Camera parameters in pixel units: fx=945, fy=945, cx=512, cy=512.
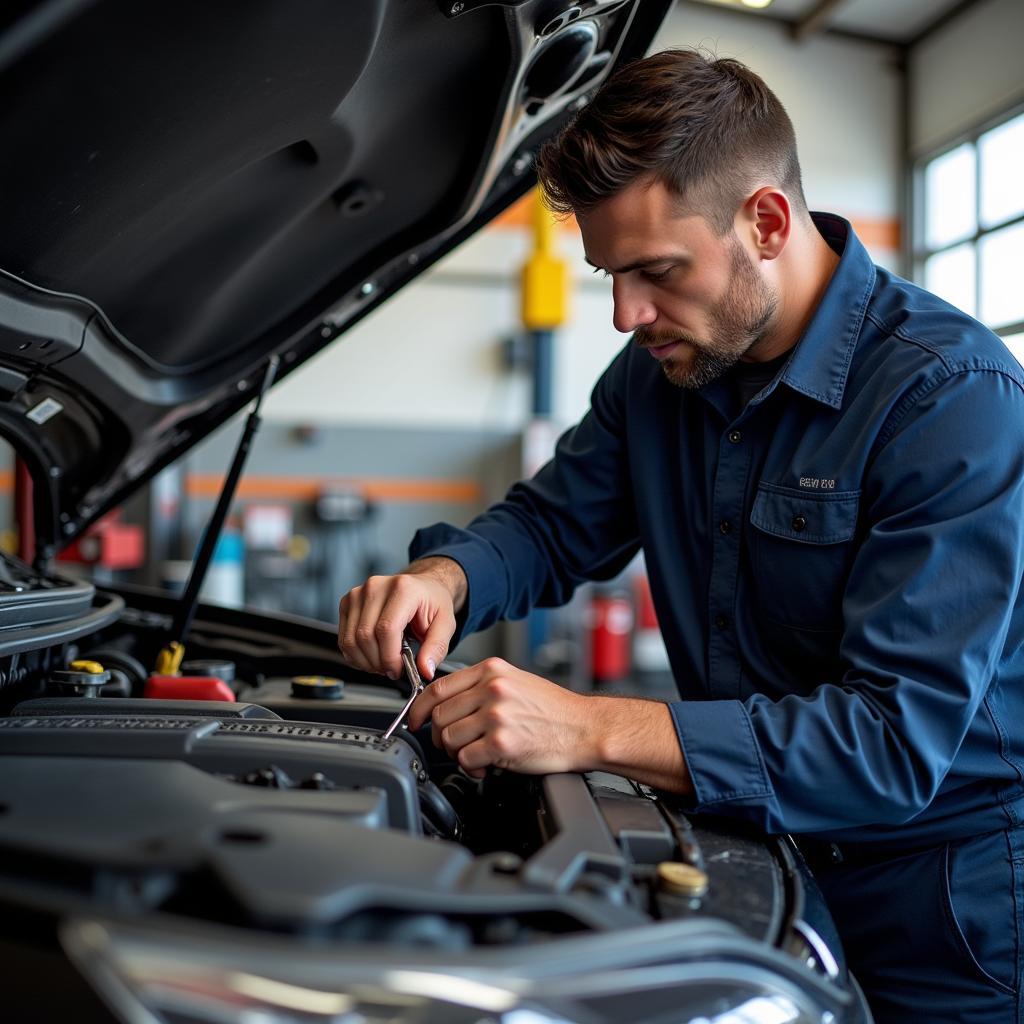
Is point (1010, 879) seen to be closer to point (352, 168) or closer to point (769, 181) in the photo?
point (769, 181)

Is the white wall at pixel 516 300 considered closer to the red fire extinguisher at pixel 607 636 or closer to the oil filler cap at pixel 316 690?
the red fire extinguisher at pixel 607 636

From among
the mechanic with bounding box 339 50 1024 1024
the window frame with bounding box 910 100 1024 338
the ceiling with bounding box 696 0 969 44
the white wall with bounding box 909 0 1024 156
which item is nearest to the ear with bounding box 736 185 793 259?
the mechanic with bounding box 339 50 1024 1024

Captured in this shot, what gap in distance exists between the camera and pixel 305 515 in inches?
211

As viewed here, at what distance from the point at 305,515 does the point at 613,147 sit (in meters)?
4.53

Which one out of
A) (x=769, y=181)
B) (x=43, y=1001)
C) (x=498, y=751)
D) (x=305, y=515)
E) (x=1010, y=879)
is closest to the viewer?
(x=43, y=1001)

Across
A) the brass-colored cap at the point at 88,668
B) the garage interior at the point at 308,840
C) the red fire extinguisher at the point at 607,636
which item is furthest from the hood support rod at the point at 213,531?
the red fire extinguisher at the point at 607,636

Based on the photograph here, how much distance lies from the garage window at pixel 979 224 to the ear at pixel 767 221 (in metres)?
4.43

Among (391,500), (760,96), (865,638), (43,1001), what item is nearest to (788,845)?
(865,638)

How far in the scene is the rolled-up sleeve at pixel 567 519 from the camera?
1.33m

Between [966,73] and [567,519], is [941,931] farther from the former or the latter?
[966,73]

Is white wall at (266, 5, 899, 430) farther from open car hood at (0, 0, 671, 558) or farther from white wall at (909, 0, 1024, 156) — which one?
open car hood at (0, 0, 671, 558)

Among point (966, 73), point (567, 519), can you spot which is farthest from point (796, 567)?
point (966, 73)

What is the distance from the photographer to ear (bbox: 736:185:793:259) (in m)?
1.08

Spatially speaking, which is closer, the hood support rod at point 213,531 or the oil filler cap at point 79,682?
the oil filler cap at point 79,682
